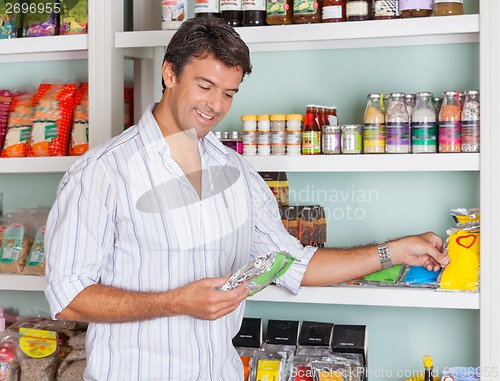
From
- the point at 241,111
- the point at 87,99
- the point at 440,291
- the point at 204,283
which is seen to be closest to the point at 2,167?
the point at 87,99

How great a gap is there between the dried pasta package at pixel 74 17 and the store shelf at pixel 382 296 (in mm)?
940

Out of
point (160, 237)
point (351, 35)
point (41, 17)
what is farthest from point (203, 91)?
point (41, 17)

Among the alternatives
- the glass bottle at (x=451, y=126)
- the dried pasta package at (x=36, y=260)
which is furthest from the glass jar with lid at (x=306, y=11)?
the dried pasta package at (x=36, y=260)

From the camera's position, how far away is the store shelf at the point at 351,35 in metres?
1.91

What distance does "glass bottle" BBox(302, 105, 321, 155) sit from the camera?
6.70 feet

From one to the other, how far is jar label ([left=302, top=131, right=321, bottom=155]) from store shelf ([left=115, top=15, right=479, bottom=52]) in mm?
251

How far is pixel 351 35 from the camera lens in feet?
6.47

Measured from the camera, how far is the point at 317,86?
7.52 ft

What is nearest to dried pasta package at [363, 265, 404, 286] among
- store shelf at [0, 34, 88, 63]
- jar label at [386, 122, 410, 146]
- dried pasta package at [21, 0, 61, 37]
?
jar label at [386, 122, 410, 146]

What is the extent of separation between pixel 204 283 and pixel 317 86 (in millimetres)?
1018

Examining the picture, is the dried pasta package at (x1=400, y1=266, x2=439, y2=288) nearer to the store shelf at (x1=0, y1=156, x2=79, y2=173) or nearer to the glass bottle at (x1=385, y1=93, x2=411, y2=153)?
the glass bottle at (x1=385, y1=93, x2=411, y2=153)

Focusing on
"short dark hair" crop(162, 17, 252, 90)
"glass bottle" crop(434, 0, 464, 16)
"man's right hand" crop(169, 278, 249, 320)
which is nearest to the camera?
"man's right hand" crop(169, 278, 249, 320)

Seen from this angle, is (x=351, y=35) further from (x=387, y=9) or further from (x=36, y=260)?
(x=36, y=260)

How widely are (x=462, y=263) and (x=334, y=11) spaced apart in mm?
734
